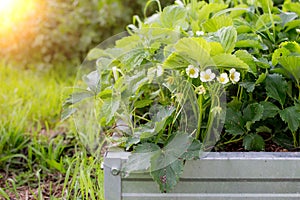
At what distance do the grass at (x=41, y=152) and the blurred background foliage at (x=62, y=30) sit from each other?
1.65ft

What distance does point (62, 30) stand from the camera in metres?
3.22

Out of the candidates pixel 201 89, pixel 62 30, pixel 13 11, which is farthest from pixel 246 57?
pixel 13 11

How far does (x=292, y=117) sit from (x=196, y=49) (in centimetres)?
35

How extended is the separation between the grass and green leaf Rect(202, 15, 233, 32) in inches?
18.1

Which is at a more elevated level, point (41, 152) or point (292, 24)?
point (292, 24)

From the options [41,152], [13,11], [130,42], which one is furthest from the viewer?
[13,11]

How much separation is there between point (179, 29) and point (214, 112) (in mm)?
313

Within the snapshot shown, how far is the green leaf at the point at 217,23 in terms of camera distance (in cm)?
145

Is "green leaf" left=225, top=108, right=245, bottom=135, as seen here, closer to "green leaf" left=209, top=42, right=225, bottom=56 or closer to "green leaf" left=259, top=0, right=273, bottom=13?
"green leaf" left=209, top=42, right=225, bottom=56

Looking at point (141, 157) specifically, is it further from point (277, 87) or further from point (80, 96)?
point (277, 87)

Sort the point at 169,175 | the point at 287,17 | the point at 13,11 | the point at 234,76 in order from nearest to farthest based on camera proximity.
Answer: the point at 169,175
the point at 234,76
the point at 287,17
the point at 13,11

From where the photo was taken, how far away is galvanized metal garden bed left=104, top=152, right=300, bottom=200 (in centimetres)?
122

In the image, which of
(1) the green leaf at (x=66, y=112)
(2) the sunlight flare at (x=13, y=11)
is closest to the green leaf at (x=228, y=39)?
(1) the green leaf at (x=66, y=112)

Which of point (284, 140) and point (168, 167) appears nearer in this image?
point (168, 167)
